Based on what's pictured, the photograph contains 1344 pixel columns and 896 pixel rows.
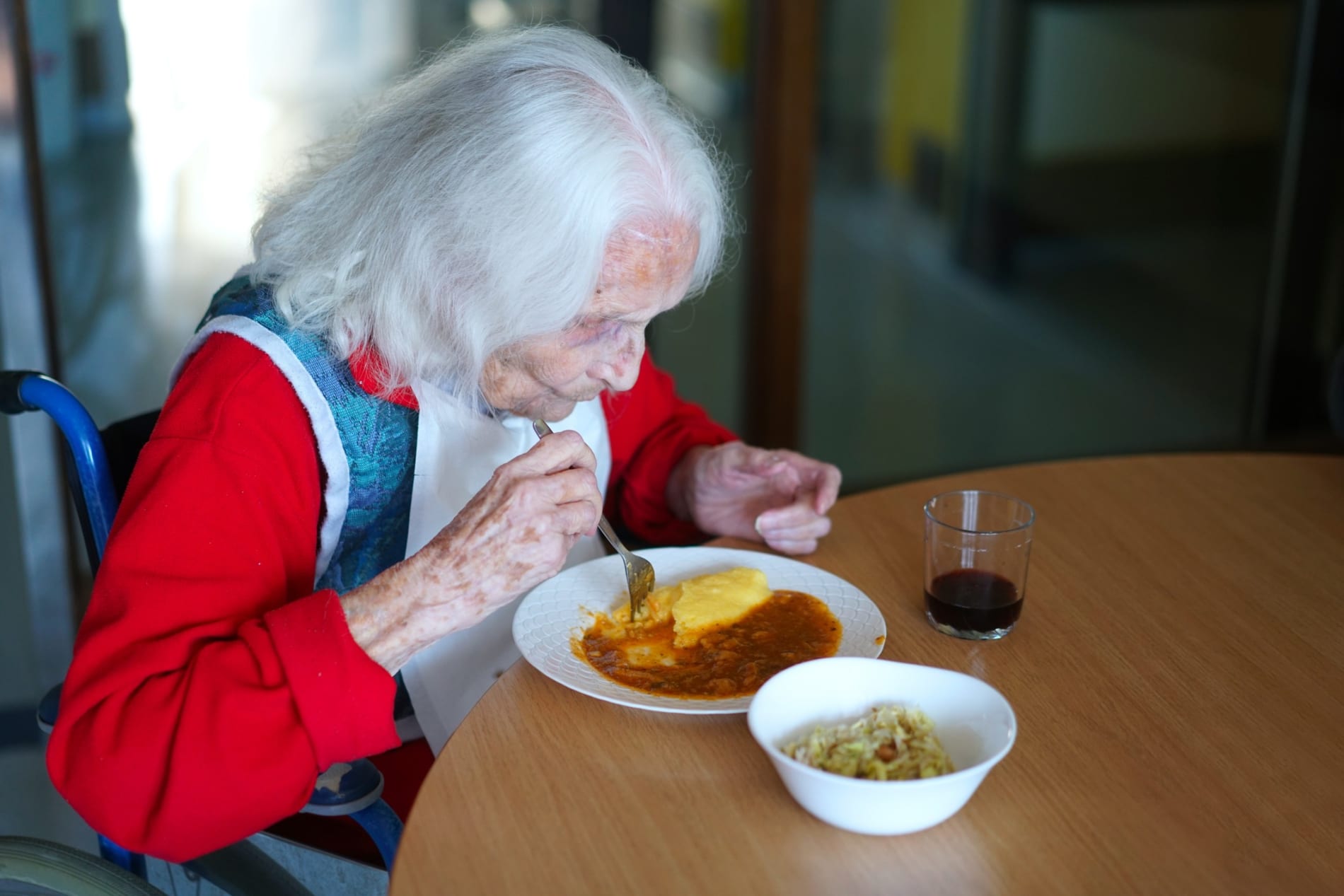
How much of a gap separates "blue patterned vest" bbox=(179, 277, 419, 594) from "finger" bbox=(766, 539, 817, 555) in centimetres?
43

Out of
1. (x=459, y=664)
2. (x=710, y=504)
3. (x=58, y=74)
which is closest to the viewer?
(x=459, y=664)

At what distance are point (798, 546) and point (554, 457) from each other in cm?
38

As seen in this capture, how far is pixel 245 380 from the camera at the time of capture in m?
1.27

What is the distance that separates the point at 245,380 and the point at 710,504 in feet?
2.05

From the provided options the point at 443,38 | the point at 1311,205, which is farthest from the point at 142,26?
the point at 1311,205

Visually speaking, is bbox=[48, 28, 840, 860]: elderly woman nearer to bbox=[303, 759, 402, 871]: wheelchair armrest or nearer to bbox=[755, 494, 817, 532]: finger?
bbox=[755, 494, 817, 532]: finger

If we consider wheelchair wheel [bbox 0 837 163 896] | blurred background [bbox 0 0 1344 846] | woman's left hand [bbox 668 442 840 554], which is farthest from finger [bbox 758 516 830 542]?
blurred background [bbox 0 0 1344 846]

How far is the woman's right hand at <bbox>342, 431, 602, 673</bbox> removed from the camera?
3.81 feet

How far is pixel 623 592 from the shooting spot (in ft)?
4.57

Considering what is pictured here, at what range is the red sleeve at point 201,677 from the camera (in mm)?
1077

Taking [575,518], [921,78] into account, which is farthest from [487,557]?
[921,78]

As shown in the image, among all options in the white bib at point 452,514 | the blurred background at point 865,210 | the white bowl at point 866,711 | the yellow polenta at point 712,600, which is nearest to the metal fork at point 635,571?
the yellow polenta at point 712,600

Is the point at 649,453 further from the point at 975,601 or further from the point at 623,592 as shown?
the point at 975,601

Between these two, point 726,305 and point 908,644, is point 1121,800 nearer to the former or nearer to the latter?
point 908,644
